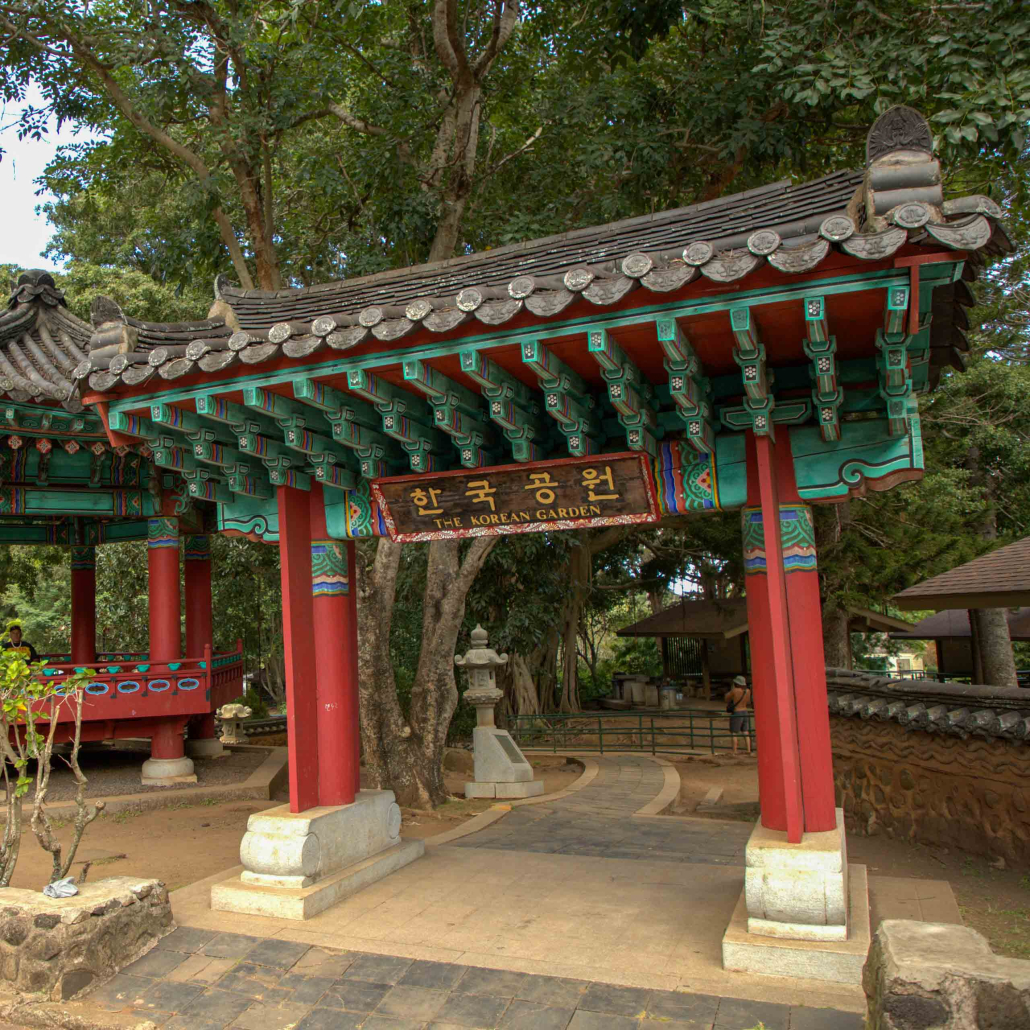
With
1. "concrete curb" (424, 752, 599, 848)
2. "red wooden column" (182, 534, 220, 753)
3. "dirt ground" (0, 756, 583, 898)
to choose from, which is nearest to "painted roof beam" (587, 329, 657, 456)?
"concrete curb" (424, 752, 599, 848)

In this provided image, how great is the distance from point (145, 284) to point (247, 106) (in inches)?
361

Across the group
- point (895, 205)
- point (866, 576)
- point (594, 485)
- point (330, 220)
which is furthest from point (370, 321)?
point (866, 576)

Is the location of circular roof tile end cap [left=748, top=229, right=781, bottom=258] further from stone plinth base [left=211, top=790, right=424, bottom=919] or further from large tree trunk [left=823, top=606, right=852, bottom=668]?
large tree trunk [left=823, top=606, right=852, bottom=668]

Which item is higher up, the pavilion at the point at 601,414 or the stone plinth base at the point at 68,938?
the pavilion at the point at 601,414

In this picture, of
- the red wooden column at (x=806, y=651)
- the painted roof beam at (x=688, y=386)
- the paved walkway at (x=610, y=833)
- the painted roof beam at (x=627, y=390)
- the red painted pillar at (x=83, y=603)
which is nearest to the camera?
the painted roof beam at (x=688, y=386)

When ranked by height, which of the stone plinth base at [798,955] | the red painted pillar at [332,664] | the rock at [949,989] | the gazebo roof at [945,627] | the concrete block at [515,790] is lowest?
the concrete block at [515,790]

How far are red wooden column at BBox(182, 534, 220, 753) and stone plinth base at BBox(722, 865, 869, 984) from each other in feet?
31.7

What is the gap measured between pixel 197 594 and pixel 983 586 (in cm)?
1018

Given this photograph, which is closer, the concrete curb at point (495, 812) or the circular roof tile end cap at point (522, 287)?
the circular roof tile end cap at point (522, 287)

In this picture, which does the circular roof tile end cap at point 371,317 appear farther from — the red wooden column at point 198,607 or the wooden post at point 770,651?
the red wooden column at point 198,607

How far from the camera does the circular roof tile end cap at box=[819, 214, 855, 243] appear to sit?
369 cm

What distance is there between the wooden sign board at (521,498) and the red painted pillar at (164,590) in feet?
20.0

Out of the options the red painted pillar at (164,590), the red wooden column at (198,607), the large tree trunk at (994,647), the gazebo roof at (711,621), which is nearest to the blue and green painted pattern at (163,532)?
the red painted pillar at (164,590)

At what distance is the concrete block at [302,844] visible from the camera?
17.8 feet
